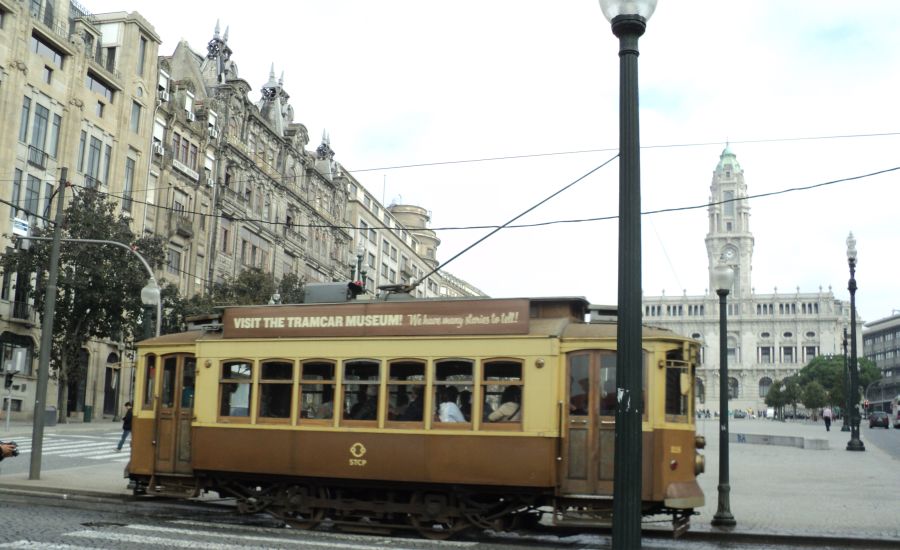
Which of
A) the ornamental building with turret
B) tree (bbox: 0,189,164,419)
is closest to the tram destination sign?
the ornamental building with turret

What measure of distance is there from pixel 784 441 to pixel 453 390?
3166cm

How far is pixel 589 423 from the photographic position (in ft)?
38.9

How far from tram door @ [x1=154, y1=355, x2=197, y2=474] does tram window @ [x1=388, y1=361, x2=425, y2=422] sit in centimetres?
355

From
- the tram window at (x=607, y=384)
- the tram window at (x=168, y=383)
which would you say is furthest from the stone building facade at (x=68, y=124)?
the tram window at (x=607, y=384)

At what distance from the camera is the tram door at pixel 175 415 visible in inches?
561

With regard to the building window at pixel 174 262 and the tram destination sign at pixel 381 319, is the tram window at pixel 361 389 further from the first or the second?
the building window at pixel 174 262

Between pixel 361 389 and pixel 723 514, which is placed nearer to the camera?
pixel 361 389

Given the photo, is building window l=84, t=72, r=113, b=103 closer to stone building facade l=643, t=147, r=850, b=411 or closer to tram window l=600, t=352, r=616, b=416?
tram window l=600, t=352, r=616, b=416

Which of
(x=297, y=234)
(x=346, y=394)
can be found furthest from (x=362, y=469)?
(x=297, y=234)

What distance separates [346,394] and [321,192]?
208 ft

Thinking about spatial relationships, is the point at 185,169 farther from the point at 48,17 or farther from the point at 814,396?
the point at 814,396

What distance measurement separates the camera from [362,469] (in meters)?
12.7

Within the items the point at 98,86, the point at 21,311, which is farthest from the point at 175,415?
the point at 98,86

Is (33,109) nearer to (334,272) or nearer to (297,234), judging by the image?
(297,234)
